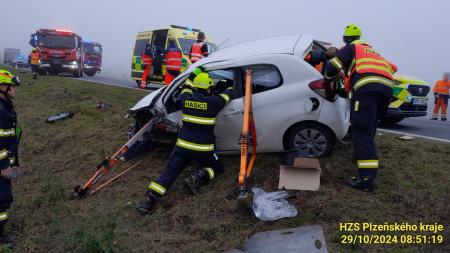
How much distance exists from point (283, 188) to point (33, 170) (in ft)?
16.6

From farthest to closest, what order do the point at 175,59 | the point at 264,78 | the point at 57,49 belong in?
1. the point at 57,49
2. the point at 175,59
3. the point at 264,78

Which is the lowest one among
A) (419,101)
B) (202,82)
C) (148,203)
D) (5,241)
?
(5,241)

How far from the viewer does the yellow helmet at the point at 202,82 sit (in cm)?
534

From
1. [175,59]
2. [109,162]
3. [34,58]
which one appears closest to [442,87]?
[175,59]

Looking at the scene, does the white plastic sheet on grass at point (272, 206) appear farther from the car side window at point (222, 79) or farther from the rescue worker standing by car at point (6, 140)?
the rescue worker standing by car at point (6, 140)

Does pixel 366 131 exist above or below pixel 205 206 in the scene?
above

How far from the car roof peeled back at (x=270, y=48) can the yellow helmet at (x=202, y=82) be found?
517 millimetres

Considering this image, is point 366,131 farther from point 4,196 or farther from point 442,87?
point 442,87

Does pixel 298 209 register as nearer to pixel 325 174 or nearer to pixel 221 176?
pixel 325 174

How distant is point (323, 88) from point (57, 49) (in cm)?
1877

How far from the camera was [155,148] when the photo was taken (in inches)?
275

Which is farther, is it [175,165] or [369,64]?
[175,165]

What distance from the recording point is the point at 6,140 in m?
4.77

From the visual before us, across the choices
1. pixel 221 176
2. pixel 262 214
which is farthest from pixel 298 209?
pixel 221 176
